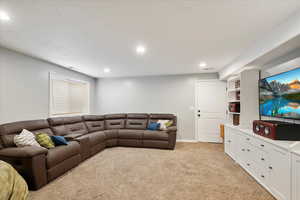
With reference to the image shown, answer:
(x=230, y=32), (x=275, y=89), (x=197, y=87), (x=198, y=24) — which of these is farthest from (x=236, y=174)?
(x=197, y=87)

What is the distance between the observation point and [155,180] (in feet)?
8.17

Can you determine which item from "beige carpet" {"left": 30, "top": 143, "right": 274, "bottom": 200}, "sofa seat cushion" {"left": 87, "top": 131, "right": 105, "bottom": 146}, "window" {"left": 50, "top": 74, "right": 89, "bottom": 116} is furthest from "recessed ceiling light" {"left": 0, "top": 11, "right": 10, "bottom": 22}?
"sofa seat cushion" {"left": 87, "top": 131, "right": 105, "bottom": 146}

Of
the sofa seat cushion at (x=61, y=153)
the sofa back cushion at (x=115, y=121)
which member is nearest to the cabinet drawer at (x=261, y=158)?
the sofa seat cushion at (x=61, y=153)

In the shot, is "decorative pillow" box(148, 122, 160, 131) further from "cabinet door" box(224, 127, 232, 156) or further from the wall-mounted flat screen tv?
the wall-mounted flat screen tv

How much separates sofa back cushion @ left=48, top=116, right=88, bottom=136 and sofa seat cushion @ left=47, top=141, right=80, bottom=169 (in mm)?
678

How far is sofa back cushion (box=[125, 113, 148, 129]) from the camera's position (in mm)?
5055

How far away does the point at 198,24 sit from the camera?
6.45 feet

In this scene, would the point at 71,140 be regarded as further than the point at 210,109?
No

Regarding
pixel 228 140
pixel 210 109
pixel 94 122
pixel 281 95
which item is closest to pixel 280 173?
pixel 281 95

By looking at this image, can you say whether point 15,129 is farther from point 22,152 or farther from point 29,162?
point 29,162

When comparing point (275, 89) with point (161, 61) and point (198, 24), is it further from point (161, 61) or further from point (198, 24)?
point (161, 61)

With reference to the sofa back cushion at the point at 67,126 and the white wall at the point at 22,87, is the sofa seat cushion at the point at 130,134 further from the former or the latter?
the white wall at the point at 22,87

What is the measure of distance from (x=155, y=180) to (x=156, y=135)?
5.93 ft

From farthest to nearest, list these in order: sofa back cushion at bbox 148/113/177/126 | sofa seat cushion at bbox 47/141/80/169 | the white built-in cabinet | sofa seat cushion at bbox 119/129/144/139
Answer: sofa back cushion at bbox 148/113/177/126 < sofa seat cushion at bbox 119/129/144/139 < sofa seat cushion at bbox 47/141/80/169 < the white built-in cabinet
